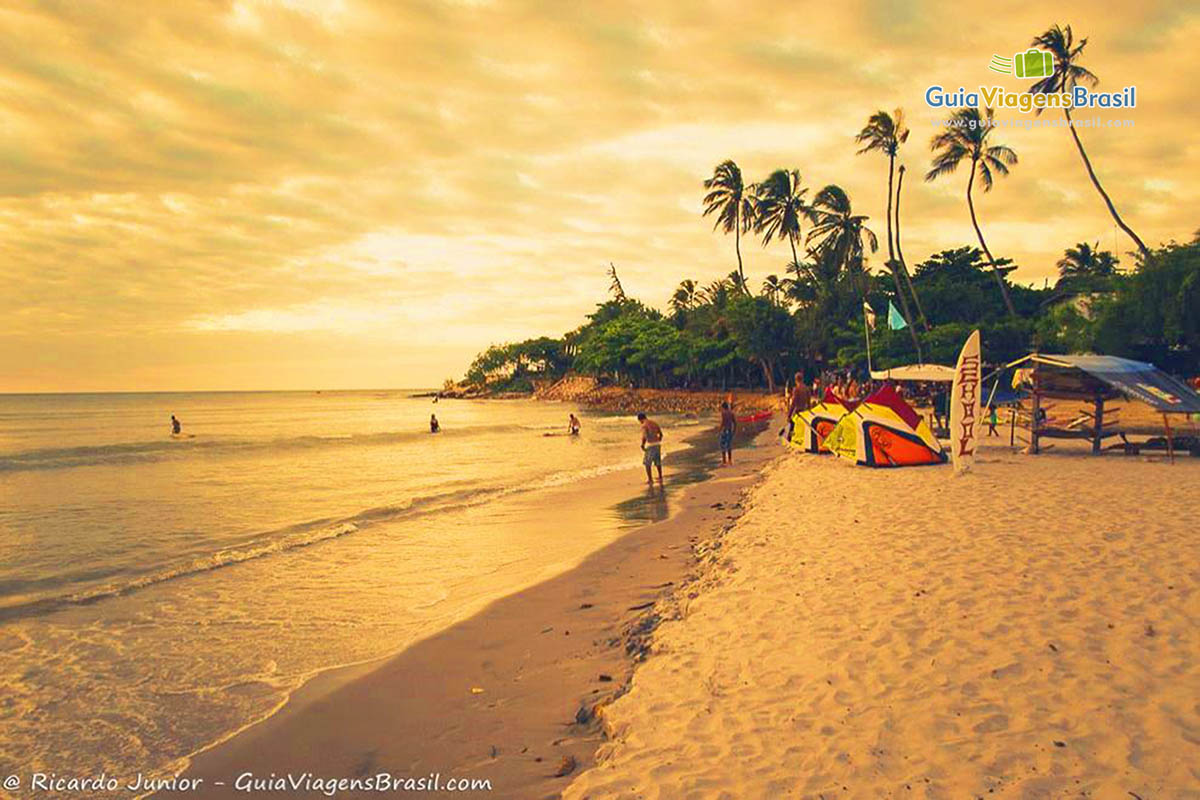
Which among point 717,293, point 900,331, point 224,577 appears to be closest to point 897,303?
point 900,331

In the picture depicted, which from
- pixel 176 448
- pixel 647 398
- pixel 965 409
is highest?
pixel 965 409

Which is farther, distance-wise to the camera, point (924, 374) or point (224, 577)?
point (924, 374)

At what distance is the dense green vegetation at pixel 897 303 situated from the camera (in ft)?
94.1

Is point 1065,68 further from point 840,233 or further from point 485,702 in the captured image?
point 485,702

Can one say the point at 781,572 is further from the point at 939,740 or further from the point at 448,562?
the point at 448,562

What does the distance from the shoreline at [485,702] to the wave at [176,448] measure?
2758 centimetres

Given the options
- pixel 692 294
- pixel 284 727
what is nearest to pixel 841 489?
pixel 284 727

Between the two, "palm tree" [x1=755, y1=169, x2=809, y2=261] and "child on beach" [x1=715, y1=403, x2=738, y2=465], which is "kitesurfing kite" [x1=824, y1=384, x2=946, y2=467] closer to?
"child on beach" [x1=715, y1=403, x2=738, y2=465]

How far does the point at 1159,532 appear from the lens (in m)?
7.79

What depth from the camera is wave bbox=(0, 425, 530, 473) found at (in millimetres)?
28422

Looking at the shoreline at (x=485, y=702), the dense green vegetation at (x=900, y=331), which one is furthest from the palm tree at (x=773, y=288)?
the shoreline at (x=485, y=702)

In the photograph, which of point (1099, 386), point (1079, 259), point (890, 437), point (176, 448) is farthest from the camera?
point (1079, 259)

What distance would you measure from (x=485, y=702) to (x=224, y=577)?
21.7 feet

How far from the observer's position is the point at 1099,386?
15.6m
